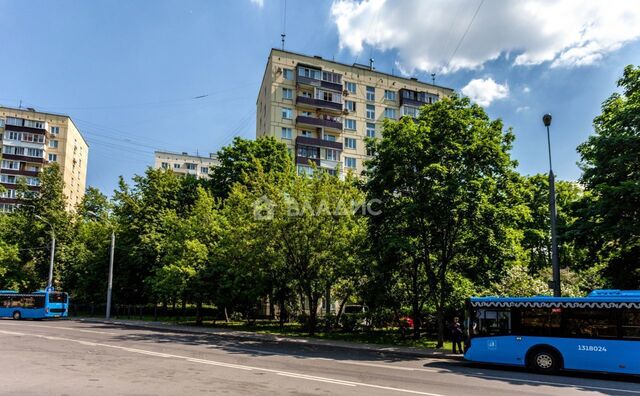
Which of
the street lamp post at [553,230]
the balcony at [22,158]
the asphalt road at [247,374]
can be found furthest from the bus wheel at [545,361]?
the balcony at [22,158]

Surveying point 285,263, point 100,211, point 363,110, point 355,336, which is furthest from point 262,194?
point 100,211

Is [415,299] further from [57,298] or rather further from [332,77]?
[332,77]

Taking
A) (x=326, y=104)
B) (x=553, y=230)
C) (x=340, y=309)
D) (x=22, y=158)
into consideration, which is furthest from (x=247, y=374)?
(x=22, y=158)

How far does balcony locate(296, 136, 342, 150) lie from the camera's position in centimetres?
5212

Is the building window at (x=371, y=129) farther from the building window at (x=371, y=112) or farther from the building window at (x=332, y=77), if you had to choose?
the building window at (x=332, y=77)

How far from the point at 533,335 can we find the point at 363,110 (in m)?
45.8

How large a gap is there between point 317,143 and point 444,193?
34554 millimetres

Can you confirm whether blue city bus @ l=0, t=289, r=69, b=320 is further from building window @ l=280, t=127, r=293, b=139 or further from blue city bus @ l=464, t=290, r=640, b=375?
blue city bus @ l=464, t=290, r=640, b=375

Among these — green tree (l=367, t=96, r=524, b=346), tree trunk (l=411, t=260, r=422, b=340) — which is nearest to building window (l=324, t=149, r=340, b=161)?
tree trunk (l=411, t=260, r=422, b=340)

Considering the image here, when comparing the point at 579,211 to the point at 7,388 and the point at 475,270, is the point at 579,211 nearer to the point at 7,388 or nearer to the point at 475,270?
the point at 475,270

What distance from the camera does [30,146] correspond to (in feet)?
231

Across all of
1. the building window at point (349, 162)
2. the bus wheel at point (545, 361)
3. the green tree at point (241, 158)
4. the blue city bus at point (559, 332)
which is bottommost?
the bus wheel at point (545, 361)

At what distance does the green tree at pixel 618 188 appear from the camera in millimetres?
18047

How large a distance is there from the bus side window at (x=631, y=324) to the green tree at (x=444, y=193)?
21.4 ft
